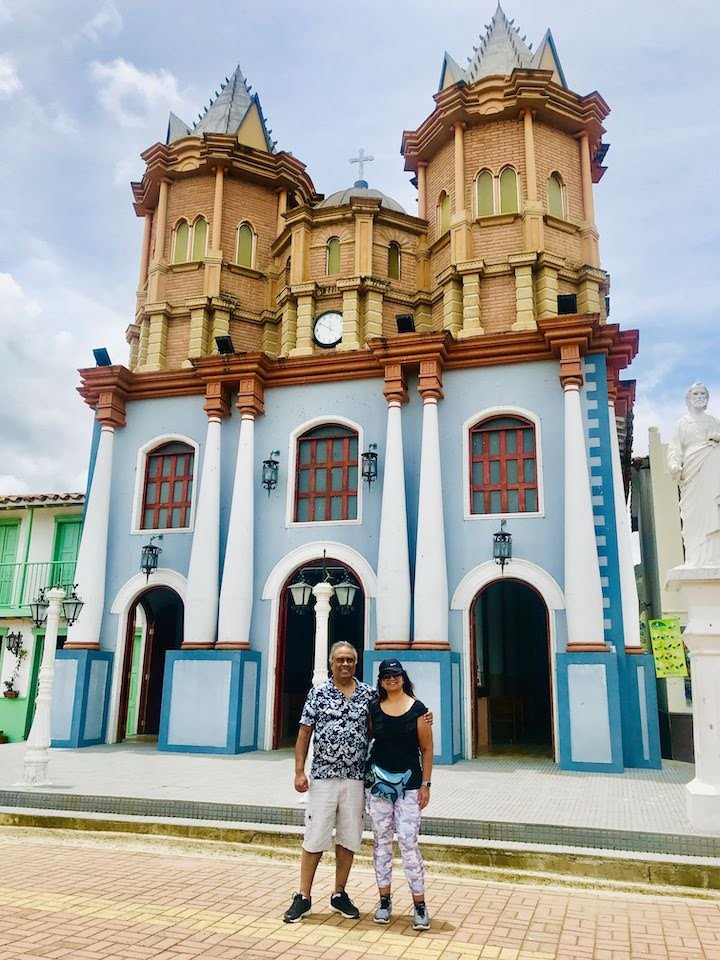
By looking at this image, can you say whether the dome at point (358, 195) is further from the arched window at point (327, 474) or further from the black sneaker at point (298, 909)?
the black sneaker at point (298, 909)

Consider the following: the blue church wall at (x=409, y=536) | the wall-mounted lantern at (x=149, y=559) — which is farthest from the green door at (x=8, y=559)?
the wall-mounted lantern at (x=149, y=559)

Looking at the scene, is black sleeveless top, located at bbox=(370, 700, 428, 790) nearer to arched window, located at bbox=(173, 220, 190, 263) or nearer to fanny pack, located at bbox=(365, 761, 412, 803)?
fanny pack, located at bbox=(365, 761, 412, 803)

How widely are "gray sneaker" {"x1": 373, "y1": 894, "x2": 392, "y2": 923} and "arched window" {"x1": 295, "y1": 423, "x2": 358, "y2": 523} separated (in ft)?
33.0

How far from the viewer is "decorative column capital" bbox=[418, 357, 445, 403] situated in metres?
14.9

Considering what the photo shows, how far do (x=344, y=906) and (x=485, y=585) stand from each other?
9.03m

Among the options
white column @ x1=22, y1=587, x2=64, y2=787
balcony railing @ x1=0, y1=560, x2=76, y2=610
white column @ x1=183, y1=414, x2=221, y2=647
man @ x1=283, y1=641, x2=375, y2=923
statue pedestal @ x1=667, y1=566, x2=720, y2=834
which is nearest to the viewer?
man @ x1=283, y1=641, x2=375, y2=923

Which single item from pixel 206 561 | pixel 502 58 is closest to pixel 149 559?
pixel 206 561

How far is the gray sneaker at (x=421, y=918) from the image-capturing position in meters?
5.26

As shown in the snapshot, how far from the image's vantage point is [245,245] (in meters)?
21.9

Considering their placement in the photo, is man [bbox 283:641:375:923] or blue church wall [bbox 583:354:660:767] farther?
blue church wall [bbox 583:354:660:767]

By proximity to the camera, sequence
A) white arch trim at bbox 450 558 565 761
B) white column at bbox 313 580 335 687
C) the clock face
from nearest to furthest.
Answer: white column at bbox 313 580 335 687 < white arch trim at bbox 450 558 565 761 < the clock face

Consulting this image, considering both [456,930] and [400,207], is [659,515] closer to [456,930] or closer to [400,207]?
[400,207]

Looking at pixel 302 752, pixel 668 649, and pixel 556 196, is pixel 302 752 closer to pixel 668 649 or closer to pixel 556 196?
pixel 668 649

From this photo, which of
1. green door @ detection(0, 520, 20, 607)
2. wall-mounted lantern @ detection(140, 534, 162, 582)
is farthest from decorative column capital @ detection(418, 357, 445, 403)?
green door @ detection(0, 520, 20, 607)
